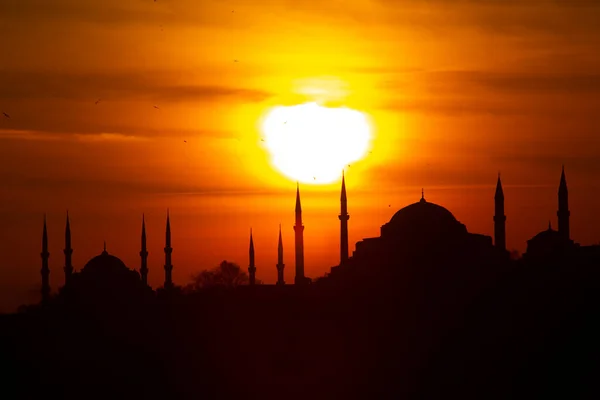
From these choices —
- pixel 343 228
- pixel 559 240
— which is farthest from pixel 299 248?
pixel 559 240

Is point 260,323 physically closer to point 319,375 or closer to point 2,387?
point 319,375

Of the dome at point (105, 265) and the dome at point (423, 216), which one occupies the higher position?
the dome at point (423, 216)

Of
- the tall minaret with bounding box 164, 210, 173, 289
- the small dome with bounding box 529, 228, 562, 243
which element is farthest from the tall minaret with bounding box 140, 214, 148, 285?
the small dome with bounding box 529, 228, 562, 243

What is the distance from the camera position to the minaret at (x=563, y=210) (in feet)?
205

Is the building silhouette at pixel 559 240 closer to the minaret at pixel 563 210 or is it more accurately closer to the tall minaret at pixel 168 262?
the minaret at pixel 563 210

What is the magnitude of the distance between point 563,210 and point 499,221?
3.09m

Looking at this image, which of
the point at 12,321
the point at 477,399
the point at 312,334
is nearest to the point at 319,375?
the point at 312,334

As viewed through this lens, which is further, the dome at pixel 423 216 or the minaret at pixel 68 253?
the minaret at pixel 68 253

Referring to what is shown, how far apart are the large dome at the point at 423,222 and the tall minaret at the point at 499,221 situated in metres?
1.56

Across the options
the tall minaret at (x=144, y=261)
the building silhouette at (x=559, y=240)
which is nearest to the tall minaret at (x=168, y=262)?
the tall minaret at (x=144, y=261)

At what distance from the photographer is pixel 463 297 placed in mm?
53906

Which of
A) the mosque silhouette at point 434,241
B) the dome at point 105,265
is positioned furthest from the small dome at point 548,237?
the dome at point 105,265

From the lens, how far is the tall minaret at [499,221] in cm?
6356

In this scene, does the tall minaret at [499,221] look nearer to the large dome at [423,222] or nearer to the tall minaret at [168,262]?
the large dome at [423,222]
